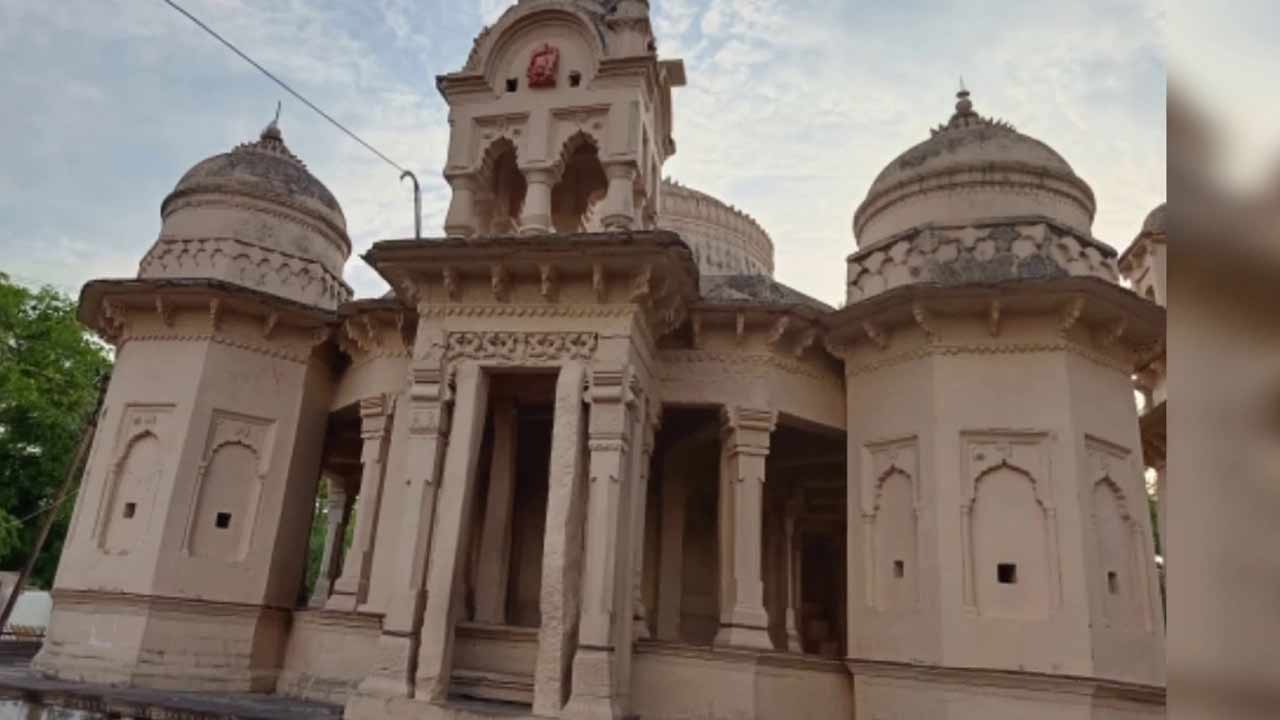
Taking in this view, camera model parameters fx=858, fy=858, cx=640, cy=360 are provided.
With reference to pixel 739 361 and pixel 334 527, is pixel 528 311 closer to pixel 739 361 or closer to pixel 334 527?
pixel 739 361

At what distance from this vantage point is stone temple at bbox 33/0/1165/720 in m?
10.3

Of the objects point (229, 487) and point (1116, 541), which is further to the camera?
point (229, 487)

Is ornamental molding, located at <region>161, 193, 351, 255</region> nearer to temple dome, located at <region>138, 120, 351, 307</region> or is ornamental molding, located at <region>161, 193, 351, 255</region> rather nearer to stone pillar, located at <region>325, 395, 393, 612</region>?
temple dome, located at <region>138, 120, 351, 307</region>

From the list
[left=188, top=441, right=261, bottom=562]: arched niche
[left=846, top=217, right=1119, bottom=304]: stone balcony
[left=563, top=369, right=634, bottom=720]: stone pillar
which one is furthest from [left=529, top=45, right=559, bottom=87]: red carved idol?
[left=188, top=441, right=261, bottom=562]: arched niche

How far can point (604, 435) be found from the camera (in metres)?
10.3

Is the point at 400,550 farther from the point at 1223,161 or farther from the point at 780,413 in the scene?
the point at 1223,161

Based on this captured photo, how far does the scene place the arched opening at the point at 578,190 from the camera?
44.9 ft

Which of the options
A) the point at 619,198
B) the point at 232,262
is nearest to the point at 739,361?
the point at 619,198

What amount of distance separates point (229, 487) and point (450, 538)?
5620 mm

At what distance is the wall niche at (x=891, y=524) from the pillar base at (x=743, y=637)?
1488 millimetres

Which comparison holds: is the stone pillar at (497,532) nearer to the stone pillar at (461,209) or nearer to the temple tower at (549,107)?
the stone pillar at (461,209)

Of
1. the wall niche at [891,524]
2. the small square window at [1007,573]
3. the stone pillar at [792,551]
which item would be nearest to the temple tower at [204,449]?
the stone pillar at [792,551]

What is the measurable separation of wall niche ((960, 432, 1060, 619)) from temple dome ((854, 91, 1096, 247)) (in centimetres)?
340

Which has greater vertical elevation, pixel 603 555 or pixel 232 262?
pixel 232 262
